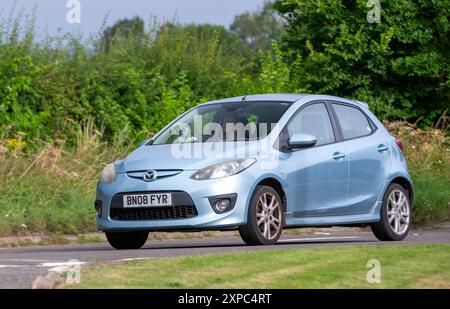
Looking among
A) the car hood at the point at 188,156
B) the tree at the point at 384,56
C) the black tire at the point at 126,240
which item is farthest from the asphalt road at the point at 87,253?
the tree at the point at 384,56

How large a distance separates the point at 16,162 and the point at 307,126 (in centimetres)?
625

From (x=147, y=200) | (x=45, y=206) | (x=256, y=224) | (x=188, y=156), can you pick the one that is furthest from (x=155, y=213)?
(x=45, y=206)

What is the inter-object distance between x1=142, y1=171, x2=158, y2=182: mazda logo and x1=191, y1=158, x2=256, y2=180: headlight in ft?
1.38

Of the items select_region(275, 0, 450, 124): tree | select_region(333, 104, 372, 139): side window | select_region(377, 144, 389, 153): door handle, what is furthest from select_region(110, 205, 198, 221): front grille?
select_region(275, 0, 450, 124): tree

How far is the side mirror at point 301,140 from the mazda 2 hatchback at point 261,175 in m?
0.01

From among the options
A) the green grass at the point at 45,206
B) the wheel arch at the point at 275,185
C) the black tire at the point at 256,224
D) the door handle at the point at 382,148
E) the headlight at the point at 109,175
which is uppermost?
the door handle at the point at 382,148

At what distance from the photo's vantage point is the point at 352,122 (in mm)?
15680

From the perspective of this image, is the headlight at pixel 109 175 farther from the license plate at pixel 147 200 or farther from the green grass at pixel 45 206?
the green grass at pixel 45 206

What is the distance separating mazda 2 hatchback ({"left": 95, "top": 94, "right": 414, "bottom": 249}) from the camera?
1359 cm

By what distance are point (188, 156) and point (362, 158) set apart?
2467 millimetres

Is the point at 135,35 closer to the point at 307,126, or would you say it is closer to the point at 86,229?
the point at 86,229

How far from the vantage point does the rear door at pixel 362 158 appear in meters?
15.1

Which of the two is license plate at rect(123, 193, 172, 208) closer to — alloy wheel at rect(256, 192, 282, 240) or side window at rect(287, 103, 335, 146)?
alloy wheel at rect(256, 192, 282, 240)
